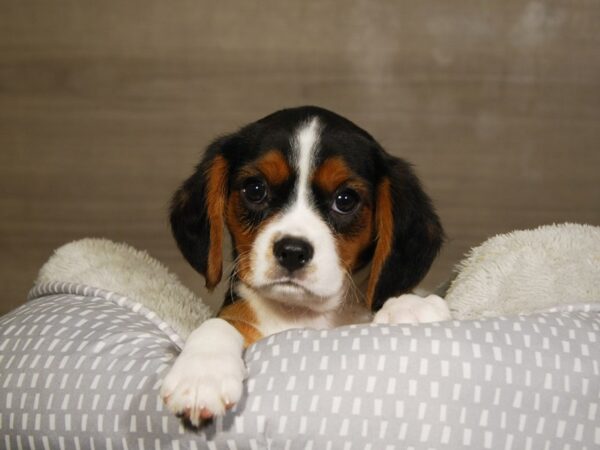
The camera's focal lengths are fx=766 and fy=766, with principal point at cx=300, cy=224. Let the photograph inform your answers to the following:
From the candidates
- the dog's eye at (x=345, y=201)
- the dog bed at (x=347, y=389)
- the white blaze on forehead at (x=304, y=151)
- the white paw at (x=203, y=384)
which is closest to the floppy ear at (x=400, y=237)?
the dog's eye at (x=345, y=201)

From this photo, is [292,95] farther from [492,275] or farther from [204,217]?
[492,275]

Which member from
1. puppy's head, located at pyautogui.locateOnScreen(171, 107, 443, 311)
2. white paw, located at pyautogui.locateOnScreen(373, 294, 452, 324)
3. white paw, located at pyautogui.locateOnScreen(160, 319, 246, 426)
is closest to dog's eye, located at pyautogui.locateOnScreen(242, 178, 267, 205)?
puppy's head, located at pyautogui.locateOnScreen(171, 107, 443, 311)

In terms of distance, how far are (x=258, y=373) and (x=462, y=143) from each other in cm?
189

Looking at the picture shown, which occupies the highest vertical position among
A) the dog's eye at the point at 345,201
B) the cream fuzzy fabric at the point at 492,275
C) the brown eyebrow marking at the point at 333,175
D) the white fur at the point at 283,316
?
the brown eyebrow marking at the point at 333,175

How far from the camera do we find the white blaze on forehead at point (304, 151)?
1.73m

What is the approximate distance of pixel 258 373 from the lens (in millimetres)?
1348

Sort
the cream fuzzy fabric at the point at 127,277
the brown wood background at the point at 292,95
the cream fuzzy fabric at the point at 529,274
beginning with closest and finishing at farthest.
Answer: the cream fuzzy fabric at the point at 529,274 → the cream fuzzy fabric at the point at 127,277 → the brown wood background at the point at 292,95

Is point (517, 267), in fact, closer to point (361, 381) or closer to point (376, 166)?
point (376, 166)

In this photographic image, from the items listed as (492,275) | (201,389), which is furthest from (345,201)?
(201,389)

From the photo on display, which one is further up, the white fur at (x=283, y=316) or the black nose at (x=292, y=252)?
the black nose at (x=292, y=252)

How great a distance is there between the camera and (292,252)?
62.6 inches

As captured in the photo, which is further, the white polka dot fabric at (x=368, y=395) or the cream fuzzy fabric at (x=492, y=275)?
the cream fuzzy fabric at (x=492, y=275)

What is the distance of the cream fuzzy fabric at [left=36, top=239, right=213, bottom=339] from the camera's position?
78.9 inches

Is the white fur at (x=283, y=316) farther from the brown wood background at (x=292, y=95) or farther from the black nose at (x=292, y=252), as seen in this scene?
the brown wood background at (x=292, y=95)
